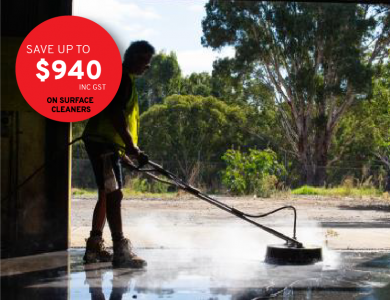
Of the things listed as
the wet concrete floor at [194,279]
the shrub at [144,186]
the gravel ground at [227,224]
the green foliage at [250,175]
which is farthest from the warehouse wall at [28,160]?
the shrub at [144,186]

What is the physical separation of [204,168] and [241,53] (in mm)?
5291

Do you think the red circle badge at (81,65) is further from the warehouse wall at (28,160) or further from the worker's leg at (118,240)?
the worker's leg at (118,240)

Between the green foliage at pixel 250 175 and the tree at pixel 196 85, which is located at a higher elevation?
the tree at pixel 196 85

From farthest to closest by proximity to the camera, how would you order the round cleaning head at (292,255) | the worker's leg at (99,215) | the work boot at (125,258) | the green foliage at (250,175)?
1. the green foliage at (250,175)
2. the round cleaning head at (292,255)
3. the worker's leg at (99,215)
4. the work boot at (125,258)

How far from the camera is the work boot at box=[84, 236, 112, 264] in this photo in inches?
205

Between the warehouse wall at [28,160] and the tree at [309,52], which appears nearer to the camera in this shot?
the warehouse wall at [28,160]

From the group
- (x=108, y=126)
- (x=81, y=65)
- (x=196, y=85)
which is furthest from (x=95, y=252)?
(x=196, y=85)

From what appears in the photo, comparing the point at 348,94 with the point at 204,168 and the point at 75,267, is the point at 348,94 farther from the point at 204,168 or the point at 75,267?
the point at 75,267

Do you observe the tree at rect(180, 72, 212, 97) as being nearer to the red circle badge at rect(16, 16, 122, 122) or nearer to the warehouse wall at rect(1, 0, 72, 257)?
the red circle badge at rect(16, 16, 122, 122)

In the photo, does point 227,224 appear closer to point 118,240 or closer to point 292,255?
point 292,255

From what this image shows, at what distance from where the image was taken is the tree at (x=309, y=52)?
81.8 feet

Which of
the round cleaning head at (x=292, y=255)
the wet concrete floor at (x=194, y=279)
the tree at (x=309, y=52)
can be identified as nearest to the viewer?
the wet concrete floor at (x=194, y=279)

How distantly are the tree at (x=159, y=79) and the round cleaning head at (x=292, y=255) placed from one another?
27.1 meters

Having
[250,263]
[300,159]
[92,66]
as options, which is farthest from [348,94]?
[250,263]
